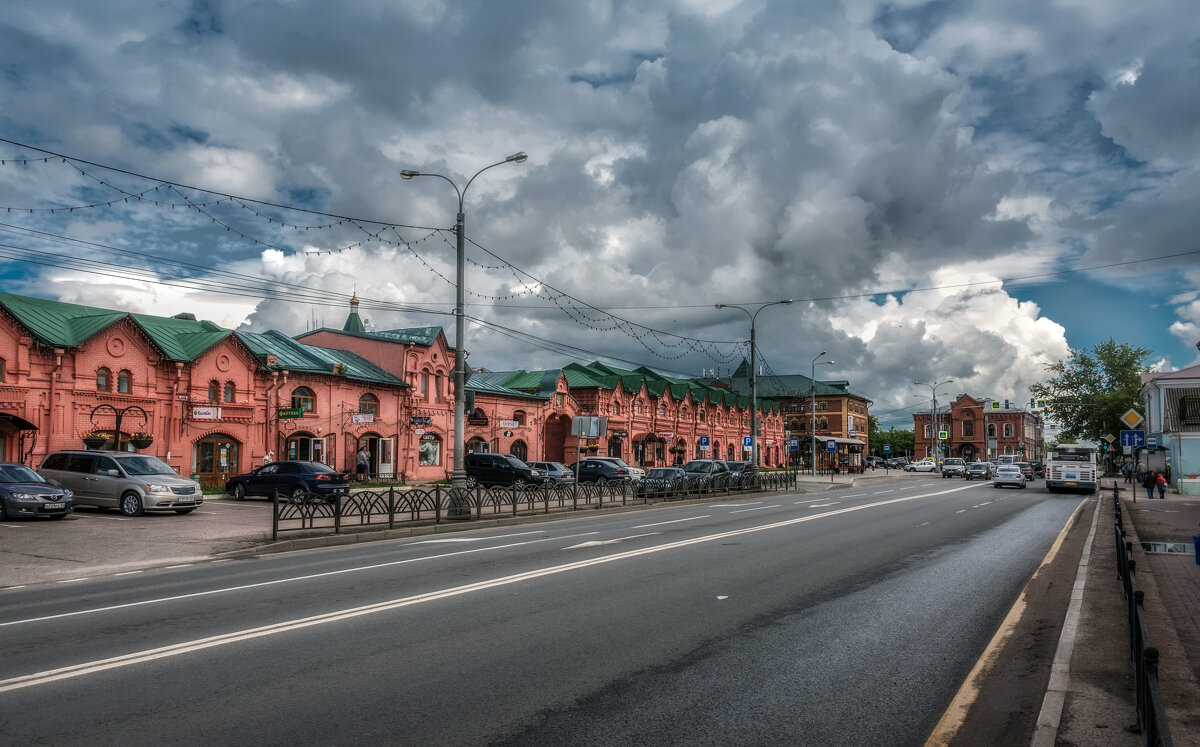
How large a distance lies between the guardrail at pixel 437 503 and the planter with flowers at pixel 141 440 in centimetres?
1087

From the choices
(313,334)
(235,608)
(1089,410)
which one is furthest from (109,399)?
(1089,410)

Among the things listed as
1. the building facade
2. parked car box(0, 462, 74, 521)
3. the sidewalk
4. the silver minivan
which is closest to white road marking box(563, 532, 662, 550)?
the sidewalk

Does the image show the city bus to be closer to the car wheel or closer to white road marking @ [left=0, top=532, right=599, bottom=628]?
white road marking @ [left=0, top=532, right=599, bottom=628]

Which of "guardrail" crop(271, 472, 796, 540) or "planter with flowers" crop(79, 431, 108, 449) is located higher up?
"planter with flowers" crop(79, 431, 108, 449)

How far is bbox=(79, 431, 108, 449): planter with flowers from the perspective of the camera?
28969 mm

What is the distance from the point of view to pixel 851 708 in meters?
5.47

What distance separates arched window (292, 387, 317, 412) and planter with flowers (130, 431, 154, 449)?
23.2 ft

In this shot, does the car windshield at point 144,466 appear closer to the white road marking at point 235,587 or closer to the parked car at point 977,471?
the white road marking at point 235,587

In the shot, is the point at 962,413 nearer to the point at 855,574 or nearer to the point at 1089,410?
the point at 1089,410

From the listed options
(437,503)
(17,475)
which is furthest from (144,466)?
(437,503)

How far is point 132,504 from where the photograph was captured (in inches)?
850

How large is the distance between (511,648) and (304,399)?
33275 millimetres

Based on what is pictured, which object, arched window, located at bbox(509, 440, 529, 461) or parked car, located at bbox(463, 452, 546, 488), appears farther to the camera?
arched window, located at bbox(509, 440, 529, 461)

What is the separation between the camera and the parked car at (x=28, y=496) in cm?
1881
